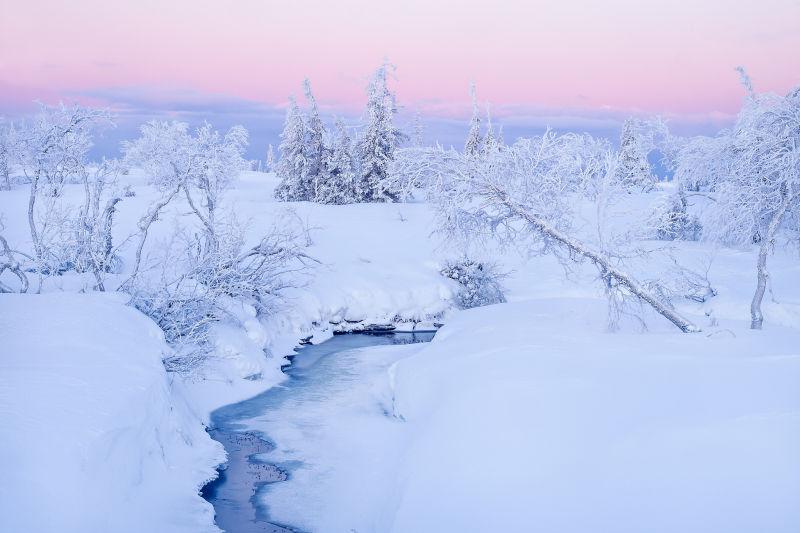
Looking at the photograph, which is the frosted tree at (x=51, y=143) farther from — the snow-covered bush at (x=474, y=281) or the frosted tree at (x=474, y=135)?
the frosted tree at (x=474, y=135)

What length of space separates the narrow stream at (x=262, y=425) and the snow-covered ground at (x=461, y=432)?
1.09ft

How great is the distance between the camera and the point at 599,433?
24.9ft

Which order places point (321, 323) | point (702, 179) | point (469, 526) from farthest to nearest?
1. point (321, 323)
2. point (702, 179)
3. point (469, 526)

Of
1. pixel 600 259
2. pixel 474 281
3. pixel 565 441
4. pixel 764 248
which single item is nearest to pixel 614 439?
pixel 565 441

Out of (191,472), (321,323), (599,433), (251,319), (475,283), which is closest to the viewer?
(599,433)

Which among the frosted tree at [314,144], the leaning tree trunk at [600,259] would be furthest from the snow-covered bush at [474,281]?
the frosted tree at [314,144]

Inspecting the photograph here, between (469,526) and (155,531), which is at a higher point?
(469,526)

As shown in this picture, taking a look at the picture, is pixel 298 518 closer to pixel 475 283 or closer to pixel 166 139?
pixel 166 139

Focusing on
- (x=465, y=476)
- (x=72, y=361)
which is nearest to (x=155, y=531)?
(x=72, y=361)

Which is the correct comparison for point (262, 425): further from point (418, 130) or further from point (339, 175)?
point (418, 130)

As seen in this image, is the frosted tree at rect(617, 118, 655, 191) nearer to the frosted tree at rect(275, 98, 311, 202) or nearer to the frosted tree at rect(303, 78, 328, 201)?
the frosted tree at rect(303, 78, 328, 201)

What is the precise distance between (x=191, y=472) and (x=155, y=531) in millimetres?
2220

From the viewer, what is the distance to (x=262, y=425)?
1296 centimetres

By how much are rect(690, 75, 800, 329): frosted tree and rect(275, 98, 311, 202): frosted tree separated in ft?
95.0
